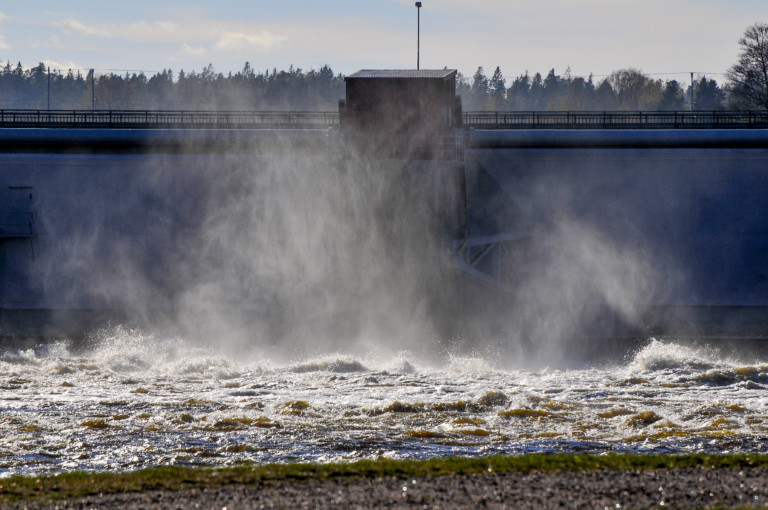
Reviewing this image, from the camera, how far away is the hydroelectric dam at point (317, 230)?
31578mm

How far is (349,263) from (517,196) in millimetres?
7845

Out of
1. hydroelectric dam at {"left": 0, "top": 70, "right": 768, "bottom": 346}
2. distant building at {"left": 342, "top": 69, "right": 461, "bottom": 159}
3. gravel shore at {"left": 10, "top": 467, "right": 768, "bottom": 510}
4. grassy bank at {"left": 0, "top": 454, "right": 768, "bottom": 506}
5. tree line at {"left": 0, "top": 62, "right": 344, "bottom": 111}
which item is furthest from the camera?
tree line at {"left": 0, "top": 62, "right": 344, "bottom": 111}

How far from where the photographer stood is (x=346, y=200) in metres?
28.2

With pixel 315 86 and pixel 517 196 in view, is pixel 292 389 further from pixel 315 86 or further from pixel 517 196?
pixel 315 86

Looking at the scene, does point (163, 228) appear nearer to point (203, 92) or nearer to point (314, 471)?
point (314, 471)

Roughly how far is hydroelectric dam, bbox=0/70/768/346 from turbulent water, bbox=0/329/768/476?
5.14 m

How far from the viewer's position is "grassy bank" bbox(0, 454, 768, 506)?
38.1ft

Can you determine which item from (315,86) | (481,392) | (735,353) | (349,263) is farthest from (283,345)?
(315,86)

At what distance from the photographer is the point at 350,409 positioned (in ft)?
60.8

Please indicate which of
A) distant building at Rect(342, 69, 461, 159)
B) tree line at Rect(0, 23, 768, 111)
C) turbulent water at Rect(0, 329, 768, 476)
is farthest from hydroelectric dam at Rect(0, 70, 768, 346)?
tree line at Rect(0, 23, 768, 111)

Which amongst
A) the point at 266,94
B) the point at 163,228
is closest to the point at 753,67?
the point at 163,228

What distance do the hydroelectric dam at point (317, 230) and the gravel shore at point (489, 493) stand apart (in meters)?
18.9

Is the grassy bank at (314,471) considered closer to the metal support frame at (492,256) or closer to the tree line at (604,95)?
the metal support frame at (492,256)

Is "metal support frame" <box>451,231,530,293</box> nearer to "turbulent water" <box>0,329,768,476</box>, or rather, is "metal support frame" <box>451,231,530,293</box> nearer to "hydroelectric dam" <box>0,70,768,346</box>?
"hydroelectric dam" <box>0,70,768,346</box>
